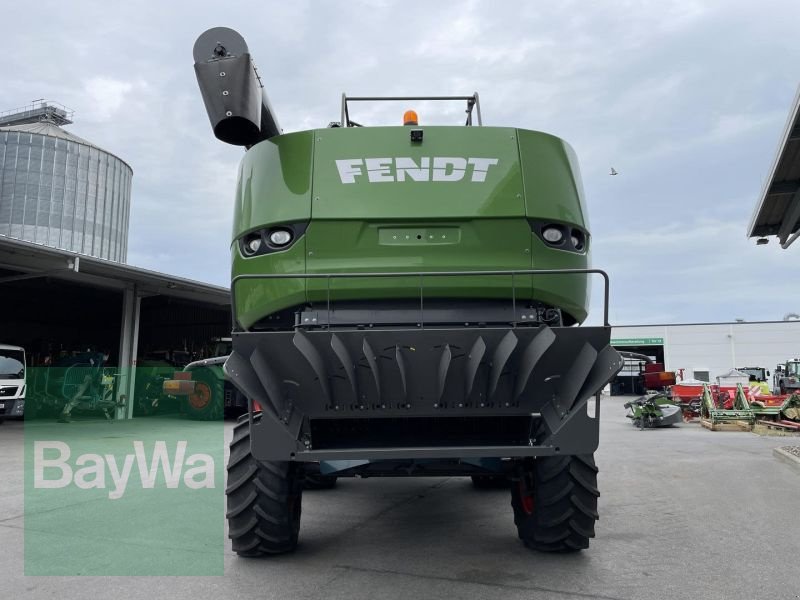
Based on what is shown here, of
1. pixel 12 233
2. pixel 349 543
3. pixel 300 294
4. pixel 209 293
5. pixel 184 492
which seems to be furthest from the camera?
pixel 12 233

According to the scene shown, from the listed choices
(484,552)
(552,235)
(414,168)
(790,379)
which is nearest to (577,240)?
(552,235)

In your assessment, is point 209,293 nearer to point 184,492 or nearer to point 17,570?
point 184,492

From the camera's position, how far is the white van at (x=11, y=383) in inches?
620

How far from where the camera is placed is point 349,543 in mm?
4703

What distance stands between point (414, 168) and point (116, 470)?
6883mm

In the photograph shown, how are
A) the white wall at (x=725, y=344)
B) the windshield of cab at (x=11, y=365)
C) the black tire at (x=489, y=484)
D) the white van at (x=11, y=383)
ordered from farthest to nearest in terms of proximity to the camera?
the white wall at (x=725, y=344), the windshield of cab at (x=11, y=365), the white van at (x=11, y=383), the black tire at (x=489, y=484)

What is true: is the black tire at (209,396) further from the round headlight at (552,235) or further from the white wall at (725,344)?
the white wall at (725,344)

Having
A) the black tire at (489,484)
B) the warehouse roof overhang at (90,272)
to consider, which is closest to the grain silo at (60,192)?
the warehouse roof overhang at (90,272)

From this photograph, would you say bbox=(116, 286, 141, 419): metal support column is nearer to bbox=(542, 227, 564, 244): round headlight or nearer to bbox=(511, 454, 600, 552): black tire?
bbox=(511, 454, 600, 552): black tire

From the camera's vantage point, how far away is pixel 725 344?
146ft

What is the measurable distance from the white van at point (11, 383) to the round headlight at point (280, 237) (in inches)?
594

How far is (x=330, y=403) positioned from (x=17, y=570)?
2.44m

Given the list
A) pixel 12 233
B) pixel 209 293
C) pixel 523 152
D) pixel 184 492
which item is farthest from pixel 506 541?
pixel 12 233

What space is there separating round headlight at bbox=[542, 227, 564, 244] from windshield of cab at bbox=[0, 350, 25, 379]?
641 inches
